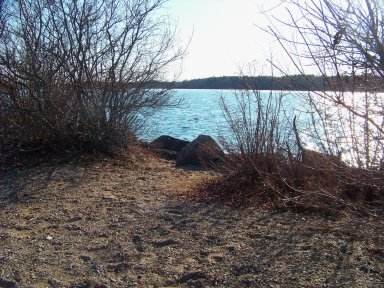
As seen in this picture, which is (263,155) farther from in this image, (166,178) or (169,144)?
(169,144)

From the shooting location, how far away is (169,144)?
14695mm

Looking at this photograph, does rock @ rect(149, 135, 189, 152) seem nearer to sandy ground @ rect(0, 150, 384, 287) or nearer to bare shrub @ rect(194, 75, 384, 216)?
bare shrub @ rect(194, 75, 384, 216)

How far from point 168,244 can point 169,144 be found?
1044cm

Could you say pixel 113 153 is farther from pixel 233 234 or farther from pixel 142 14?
pixel 233 234

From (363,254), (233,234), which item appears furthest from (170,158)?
(363,254)

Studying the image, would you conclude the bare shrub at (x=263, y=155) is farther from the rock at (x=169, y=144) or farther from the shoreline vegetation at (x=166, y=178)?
the rock at (x=169, y=144)

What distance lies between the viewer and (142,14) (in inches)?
357

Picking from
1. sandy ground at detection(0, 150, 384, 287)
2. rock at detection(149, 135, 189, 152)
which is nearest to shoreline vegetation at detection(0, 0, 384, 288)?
sandy ground at detection(0, 150, 384, 287)

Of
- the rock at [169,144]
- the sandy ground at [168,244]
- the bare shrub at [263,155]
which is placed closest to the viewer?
the sandy ground at [168,244]

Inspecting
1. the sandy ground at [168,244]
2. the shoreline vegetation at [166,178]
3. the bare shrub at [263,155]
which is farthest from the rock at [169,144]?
the sandy ground at [168,244]

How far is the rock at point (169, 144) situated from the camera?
14.2 m

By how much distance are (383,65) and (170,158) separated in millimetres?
9891

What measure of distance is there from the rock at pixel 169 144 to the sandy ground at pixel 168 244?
7.52m

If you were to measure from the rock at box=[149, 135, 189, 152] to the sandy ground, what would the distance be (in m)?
7.52
